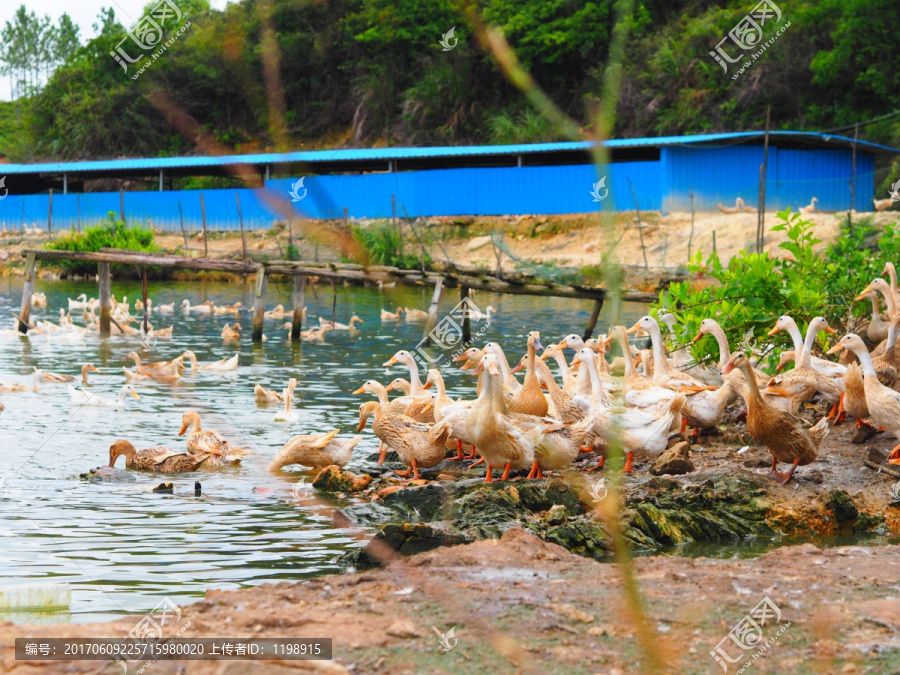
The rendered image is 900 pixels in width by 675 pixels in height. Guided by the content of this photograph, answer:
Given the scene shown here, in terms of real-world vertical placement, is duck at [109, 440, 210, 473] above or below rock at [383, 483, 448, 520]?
below

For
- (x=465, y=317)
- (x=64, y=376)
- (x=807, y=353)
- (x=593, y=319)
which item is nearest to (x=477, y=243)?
(x=465, y=317)

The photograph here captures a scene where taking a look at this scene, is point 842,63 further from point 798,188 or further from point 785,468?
point 785,468

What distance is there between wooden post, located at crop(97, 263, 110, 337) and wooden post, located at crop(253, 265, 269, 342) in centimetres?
405

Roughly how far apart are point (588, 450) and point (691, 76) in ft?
103

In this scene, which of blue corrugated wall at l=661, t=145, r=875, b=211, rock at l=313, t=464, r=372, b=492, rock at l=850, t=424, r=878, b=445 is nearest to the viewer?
rock at l=850, t=424, r=878, b=445

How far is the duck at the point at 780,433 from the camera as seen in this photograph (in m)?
7.86

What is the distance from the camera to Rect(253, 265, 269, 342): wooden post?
2170 cm

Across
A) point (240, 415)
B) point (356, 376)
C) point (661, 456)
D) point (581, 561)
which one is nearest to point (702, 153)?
point (356, 376)

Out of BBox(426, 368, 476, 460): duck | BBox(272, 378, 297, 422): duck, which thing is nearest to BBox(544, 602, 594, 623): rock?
BBox(426, 368, 476, 460): duck

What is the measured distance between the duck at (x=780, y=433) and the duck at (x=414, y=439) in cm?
282

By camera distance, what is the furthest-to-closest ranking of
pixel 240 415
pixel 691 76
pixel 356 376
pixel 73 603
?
1. pixel 691 76
2. pixel 356 376
3. pixel 240 415
4. pixel 73 603

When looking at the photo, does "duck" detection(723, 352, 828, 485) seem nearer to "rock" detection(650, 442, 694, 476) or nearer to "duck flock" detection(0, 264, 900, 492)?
"duck flock" detection(0, 264, 900, 492)

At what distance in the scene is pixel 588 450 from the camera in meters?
9.55

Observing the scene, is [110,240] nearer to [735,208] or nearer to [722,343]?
[735,208]
